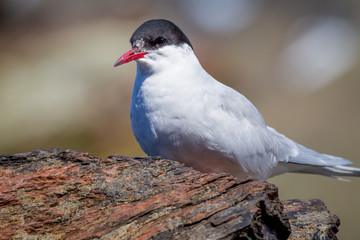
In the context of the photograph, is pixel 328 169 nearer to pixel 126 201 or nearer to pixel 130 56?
pixel 130 56

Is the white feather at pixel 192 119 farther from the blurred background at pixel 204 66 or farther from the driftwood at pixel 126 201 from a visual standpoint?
the blurred background at pixel 204 66

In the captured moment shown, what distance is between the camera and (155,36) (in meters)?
2.75

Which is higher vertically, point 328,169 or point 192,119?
point 192,119

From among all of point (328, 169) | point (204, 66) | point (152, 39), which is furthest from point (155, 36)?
point (204, 66)

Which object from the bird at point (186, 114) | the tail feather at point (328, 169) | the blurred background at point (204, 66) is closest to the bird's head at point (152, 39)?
the bird at point (186, 114)

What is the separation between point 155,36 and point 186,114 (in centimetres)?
56

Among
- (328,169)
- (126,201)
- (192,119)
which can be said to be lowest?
(328,169)

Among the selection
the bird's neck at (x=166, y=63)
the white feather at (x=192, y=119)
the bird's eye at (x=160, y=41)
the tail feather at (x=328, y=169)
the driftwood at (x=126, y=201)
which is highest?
the bird's eye at (x=160, y=41)

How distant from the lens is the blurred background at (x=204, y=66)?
588cm

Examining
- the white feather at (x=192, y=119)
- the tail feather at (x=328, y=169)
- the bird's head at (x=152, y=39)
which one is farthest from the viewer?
the tail feather at (x=328, y=169)

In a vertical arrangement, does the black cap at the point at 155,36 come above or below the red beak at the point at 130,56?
above

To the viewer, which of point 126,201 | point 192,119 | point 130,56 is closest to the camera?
point 126,201

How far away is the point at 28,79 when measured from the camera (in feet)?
21.9

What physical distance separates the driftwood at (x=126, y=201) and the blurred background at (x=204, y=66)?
11.7ft
